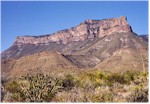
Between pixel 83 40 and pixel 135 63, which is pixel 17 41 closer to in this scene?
pixel 83 40

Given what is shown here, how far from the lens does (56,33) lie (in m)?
145

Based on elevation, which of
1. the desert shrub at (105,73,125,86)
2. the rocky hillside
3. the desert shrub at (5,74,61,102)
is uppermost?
the rocky hillside

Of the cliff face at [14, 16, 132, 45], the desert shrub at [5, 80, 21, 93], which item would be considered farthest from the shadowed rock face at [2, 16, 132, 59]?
the desert shrub at [5, 80, 21, 93]

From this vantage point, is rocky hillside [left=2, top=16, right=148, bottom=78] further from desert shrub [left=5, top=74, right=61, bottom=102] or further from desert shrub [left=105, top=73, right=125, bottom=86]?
desert shrub [left=5, top=74, right=61, bottom=102]

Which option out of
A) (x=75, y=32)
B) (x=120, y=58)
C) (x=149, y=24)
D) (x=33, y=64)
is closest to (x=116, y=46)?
(x=120, y=58)

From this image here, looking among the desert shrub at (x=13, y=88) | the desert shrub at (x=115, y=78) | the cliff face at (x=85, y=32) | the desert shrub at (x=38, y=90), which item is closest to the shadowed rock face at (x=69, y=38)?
the cliff face at (x=85, y=32)

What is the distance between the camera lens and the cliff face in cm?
10817

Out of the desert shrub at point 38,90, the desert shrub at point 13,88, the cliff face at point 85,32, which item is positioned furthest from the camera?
the cliff face at point 85,32

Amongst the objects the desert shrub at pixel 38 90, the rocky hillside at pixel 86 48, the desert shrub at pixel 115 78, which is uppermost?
the rocky hillside at pixel 86 48

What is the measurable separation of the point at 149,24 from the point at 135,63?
4167cm

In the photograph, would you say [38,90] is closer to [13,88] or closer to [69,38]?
[13,88]

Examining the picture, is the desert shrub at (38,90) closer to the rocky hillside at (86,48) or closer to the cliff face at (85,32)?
the rocky hillside at (86,48)

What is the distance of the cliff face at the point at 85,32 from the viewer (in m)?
108

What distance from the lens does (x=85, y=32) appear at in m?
129
